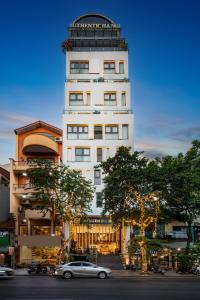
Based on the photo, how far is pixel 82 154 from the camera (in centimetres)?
5544

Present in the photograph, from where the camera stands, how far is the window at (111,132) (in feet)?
184

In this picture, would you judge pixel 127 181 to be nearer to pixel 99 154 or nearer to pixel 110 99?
pixel 99 154

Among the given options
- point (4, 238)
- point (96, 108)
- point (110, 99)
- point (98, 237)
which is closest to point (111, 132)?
point (96, 108)

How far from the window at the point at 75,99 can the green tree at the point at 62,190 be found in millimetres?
11579

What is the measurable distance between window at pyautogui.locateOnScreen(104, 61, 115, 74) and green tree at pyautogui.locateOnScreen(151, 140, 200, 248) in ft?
58.5

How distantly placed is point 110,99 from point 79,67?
6.08m

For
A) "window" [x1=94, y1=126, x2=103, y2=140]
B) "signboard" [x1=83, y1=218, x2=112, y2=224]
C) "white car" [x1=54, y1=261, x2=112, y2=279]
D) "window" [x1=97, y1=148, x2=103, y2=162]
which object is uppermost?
"window" [x1=94, y1=126, x2=103, y2=140]

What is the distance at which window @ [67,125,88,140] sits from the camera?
55750mm

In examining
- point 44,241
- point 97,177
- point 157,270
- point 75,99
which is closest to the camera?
point 157,270

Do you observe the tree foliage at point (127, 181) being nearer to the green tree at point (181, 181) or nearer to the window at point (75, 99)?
the green tree at point (181, 181)

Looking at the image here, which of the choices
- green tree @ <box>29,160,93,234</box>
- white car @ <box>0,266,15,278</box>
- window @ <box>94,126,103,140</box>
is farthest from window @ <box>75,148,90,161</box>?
white car @ <box>0,266,15,278</box>

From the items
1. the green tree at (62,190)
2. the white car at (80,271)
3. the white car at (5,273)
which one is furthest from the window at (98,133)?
the white car at (5,273)

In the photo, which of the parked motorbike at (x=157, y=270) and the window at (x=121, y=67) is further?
the window at (x=121, y=67)

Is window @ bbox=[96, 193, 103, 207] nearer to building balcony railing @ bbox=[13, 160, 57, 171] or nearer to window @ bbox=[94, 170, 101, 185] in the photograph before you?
window @ bbox=[94, 170, 101, 185]
